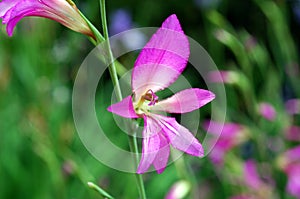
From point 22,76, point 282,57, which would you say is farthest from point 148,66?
point 22,76

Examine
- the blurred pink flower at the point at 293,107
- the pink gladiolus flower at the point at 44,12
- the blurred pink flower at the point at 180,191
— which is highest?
the pink gladiolus flower at the point at 44,12

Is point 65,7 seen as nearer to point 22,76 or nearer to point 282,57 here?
point 282,57

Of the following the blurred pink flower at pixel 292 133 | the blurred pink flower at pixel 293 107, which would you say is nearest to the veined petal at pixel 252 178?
the blurred pink flower at pixel 292 133

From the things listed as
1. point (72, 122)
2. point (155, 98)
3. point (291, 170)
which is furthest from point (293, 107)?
point (155, 98)

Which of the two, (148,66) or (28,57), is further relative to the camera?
(28,57)

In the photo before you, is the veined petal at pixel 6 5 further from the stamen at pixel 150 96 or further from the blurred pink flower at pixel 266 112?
the blurred pink flower at pixel 266 112

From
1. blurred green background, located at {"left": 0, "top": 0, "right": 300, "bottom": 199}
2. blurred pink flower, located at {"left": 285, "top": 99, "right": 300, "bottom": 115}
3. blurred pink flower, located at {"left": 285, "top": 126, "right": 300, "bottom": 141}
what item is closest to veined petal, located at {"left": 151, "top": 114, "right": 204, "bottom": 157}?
blurred green background, located at {"left": 0, "top": 0, "right": 300, "bottom": 199}

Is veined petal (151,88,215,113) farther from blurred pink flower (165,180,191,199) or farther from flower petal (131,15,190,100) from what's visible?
blurred pink flower (165,180,191,199)
